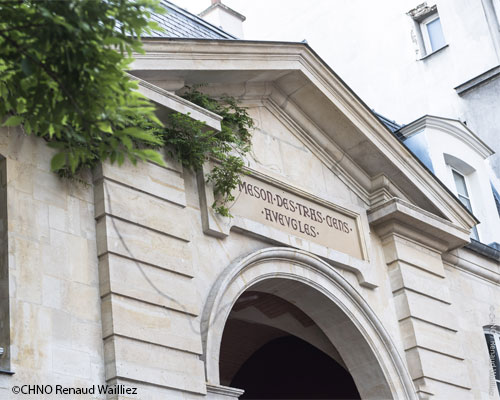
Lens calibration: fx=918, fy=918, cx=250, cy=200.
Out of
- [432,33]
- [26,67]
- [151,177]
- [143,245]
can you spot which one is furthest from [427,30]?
[26,67]

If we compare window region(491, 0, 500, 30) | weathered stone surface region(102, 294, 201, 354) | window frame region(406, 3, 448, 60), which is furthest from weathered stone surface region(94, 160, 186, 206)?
window frame region(406, 3, 448, 60)

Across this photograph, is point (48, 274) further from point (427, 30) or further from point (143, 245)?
point (427, 30)

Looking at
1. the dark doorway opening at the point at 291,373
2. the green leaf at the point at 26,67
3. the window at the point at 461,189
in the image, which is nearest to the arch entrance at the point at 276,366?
the dark doorway opening at the point at 291,373

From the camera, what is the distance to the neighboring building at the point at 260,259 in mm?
8008

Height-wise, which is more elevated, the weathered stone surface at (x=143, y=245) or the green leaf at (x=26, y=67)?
the weathered stone surface at (x=143, y=245)

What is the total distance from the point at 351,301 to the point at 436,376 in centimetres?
150

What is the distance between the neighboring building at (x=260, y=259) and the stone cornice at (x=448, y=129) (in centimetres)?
4

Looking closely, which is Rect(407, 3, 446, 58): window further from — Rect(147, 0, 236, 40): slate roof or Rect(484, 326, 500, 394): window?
Rect(484, 326, 500, 394): window

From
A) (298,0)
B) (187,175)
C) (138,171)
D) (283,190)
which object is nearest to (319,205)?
(283,190)

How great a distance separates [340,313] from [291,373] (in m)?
3.94

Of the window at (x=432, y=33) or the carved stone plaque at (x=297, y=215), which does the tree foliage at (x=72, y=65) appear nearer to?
the carved stone plaque at (x=297, y=215)

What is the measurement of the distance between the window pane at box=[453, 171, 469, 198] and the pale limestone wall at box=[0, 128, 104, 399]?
8572mm

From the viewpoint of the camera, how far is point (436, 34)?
71.2 ft

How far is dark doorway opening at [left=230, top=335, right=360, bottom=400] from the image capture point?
14680mm
